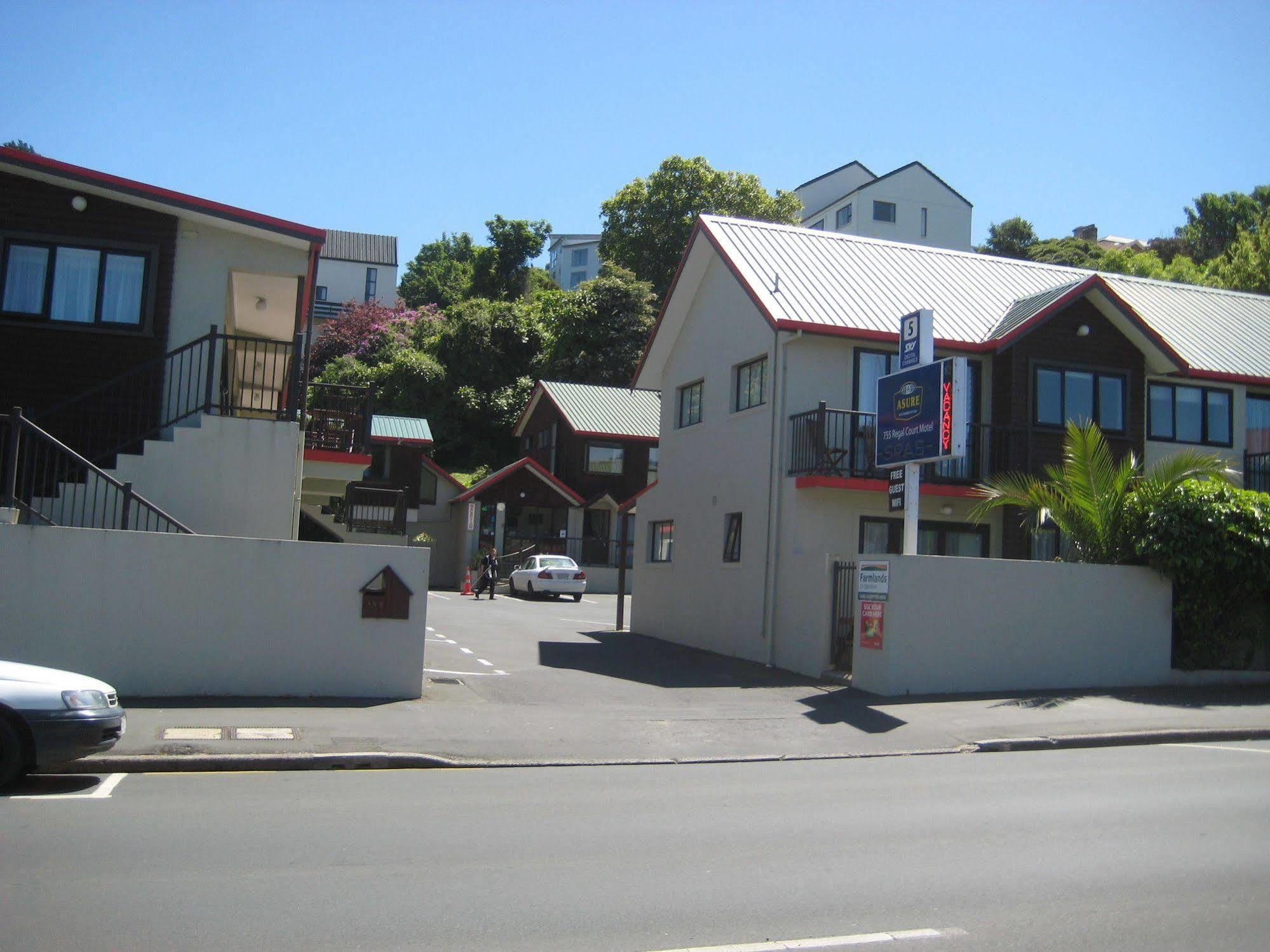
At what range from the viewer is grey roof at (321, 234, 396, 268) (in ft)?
261

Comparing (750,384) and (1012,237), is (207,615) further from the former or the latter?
(1012,237)

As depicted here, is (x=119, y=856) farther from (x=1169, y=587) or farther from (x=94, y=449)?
(x=1169, y=587)

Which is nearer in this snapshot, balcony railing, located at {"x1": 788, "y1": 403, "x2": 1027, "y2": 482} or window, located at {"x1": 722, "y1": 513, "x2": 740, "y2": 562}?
balcony railing, located at {"x1": 788, "y1": 403, "x2": 1027, "y2": 482}

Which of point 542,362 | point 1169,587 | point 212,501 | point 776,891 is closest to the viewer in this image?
point 776,891

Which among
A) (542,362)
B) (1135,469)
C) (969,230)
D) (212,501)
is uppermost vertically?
(969,230)

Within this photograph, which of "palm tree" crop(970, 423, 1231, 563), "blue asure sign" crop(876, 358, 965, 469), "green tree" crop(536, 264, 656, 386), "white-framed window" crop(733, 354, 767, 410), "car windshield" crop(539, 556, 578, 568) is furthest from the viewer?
"green tree" crop(536, 264, 656, 386)

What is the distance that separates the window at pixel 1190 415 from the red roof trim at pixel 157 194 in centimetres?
1645

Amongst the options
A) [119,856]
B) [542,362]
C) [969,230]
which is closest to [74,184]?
[119,856]

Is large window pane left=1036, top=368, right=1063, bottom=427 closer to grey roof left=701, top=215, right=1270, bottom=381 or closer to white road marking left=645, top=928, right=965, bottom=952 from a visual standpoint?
grey roof left=701, top=215, right=1270, bottom=381

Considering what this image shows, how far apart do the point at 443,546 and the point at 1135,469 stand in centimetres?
3234

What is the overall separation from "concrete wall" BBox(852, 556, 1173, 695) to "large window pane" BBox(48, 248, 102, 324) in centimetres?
1192

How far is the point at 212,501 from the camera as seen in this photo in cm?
1505

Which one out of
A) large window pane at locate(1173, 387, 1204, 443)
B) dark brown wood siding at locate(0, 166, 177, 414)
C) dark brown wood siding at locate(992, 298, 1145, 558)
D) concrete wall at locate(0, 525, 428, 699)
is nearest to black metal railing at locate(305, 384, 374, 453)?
dark brown wood siding at locate(0, 166, 177, 414)

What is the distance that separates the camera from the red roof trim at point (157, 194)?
50.1ft
